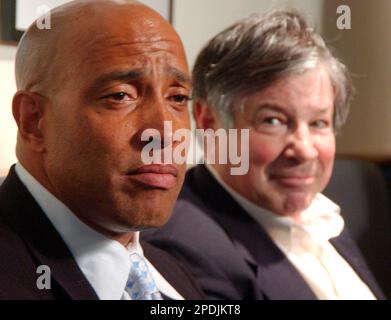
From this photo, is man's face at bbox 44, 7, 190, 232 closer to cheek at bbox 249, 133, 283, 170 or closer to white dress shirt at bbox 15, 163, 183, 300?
white dress shirt at bbox 15, 163, 183, 300

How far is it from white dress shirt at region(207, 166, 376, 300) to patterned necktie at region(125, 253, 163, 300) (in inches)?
6.5

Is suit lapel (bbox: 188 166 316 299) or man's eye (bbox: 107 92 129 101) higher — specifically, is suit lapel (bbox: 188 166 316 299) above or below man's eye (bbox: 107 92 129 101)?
below

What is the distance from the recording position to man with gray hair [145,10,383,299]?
846 mm

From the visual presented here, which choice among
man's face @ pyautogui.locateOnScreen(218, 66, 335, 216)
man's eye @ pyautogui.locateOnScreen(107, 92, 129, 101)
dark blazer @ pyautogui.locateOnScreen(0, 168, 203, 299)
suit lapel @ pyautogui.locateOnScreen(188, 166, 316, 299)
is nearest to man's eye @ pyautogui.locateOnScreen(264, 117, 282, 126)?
man's face @ pyautogui.locateOnScreen(218, 66, 335, 216)

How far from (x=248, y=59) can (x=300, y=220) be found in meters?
0.24

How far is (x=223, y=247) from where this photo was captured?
2.84 ft

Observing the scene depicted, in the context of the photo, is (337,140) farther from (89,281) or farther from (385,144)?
(89,281)

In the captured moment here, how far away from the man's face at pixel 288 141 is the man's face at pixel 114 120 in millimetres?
145

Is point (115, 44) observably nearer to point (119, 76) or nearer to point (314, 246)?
point (119, 76)

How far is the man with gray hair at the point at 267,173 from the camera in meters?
0.85

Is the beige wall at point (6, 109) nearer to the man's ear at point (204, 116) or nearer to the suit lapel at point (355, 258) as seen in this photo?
the man's ear at point (204, 116)

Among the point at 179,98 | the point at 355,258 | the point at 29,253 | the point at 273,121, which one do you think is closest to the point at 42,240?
the point at 29,253

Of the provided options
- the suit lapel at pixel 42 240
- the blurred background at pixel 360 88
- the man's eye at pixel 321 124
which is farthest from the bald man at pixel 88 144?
the man's eye at pixel 321 124
